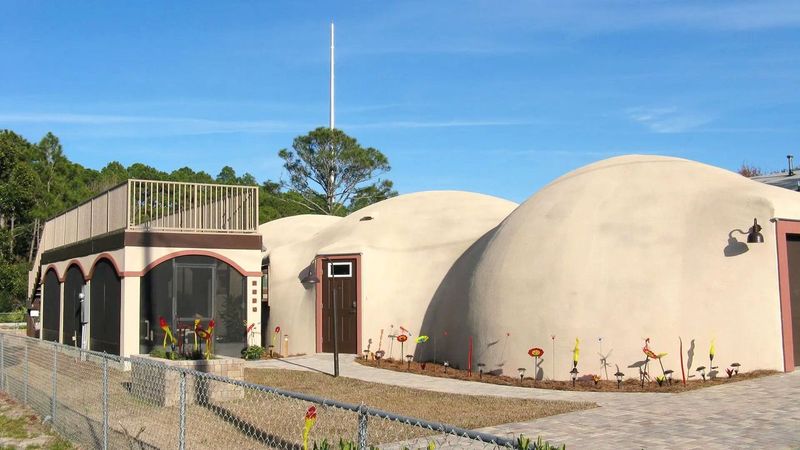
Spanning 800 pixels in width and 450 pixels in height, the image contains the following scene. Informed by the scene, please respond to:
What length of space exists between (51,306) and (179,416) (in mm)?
17518

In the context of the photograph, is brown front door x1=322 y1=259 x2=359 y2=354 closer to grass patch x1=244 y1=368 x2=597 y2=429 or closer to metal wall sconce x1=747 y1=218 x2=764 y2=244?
grass patch x1=244 y1=368 x2=597 y2=429

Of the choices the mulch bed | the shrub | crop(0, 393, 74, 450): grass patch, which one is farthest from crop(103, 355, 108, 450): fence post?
the shrub

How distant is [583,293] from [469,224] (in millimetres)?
6344

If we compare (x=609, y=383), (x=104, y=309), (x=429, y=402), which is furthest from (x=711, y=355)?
(x=104, y=309)

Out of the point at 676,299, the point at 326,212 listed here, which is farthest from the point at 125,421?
the point at 326,212

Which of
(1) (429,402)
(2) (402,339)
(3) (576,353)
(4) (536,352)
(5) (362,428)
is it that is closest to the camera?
(5) (362,428)

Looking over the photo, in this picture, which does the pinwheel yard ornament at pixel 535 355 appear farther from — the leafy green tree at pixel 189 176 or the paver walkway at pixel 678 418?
the leafy green tree at pixel 189 176

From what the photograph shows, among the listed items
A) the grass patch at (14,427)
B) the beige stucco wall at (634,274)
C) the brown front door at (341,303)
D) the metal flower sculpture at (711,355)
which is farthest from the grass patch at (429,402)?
the grass patch at (14,427)

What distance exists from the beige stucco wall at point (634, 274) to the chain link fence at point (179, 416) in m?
4.83

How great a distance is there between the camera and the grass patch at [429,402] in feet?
32.9

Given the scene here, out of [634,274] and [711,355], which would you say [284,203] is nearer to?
[634,274]

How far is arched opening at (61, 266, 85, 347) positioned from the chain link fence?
563 cm

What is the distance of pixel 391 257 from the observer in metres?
19.0

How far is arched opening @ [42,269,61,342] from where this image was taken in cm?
2163
